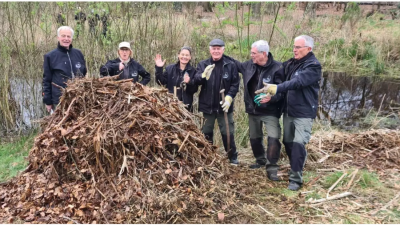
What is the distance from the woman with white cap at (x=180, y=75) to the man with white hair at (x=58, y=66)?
120cm

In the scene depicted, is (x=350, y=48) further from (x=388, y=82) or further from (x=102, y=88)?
(x=102, y=88)

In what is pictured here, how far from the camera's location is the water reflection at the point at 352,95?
9.36 m

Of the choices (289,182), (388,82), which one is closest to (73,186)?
(289,182)

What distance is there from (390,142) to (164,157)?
4.17m

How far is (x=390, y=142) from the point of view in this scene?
5.66 metres

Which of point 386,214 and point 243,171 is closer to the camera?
point 386,214

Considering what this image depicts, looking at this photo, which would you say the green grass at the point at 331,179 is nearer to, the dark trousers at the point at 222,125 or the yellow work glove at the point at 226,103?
the dark trousers at the point at 222,125

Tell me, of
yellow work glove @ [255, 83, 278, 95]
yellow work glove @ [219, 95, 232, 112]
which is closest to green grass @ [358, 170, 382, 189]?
yellow work glove @ [255, 83, 278, 95]

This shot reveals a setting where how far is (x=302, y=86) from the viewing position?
13.1 ft

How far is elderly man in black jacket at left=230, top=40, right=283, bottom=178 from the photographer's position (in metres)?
4.35

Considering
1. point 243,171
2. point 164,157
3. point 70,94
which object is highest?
point 70,94

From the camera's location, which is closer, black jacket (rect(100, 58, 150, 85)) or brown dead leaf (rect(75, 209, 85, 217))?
brown dead leaf (rect(75, 209, 85, 217))

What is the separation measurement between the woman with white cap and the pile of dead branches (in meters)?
2.28

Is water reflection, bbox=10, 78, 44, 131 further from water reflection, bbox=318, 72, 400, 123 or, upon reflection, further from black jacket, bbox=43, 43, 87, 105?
water reflection, bbox=318, 72, 400, 123
